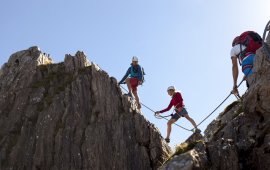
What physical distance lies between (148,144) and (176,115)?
2895mm

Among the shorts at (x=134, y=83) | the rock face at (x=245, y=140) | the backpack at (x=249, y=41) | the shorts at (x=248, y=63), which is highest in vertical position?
the shorts at (x=134, y=83)

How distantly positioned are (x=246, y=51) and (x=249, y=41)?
0.49 meters

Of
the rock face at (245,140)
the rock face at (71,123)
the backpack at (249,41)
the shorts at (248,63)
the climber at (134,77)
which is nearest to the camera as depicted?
the rock face at (245,140)

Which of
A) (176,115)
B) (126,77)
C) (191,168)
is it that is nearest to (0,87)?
(126,77)

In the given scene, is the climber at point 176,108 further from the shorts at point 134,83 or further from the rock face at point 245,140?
the rock face at point 245,140

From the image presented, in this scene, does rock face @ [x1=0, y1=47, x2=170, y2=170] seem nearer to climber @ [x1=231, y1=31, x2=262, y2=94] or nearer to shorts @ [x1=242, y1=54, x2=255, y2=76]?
climber @ [x1=231, y1=31, x2=262, y2=94]

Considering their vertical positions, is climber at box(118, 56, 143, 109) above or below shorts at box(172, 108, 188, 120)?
above

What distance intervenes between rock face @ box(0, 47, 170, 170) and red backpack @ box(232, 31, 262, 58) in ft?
25.0

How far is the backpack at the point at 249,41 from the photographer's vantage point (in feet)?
63.3

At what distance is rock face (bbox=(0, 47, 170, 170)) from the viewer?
930 inches

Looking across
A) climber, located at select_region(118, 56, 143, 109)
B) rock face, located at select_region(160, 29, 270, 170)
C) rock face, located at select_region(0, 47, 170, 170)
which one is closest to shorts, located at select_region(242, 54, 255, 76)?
rock face, located at select_region(160, 29, 270, 170)

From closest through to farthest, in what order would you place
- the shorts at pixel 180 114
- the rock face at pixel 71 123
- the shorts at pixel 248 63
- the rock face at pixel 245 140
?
the rock face at pixel 245 140 < the shorts at pixel 248 63 < the rock face at pixel 71 123 < the shorts at pixel 180 114

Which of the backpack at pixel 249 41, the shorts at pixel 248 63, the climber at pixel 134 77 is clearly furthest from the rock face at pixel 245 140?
the climber at pixel 134 77

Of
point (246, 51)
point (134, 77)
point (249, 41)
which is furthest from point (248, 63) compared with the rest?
point (134, 77)
